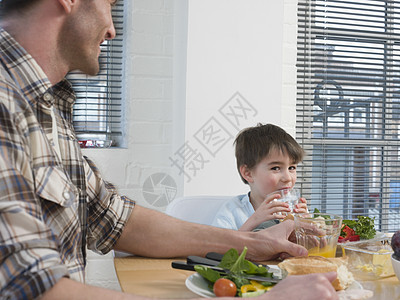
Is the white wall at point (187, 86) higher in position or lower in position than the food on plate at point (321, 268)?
higher

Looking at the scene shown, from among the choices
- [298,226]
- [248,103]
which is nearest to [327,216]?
[298,226]

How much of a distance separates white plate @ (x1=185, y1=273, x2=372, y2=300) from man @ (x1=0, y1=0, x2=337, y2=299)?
5cm

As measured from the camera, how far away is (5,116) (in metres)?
0.71

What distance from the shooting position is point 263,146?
183cm

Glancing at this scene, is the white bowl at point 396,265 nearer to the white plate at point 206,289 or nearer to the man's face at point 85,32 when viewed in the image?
the white plate at point 206,289

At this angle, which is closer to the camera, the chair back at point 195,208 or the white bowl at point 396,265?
the white bowl at point 396,265

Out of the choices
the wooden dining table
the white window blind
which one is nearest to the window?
the white window blind

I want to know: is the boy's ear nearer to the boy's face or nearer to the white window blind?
the boy's face

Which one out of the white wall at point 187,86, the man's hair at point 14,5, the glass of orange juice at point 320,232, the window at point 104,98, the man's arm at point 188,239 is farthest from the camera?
the window at point 104,98

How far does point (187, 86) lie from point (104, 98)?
436 millimetres

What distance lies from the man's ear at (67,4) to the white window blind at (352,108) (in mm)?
1718

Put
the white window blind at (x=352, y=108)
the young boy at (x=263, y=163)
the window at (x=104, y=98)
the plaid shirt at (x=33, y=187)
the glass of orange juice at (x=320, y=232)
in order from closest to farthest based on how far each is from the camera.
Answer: the plaid shirt at (x=33, y=187) → the glass of orange juice at (x=320, y=232) → the young boy at (x=263, y=163) → the window at (x=104, y=98) → the white window blind at (x=352, y=108)

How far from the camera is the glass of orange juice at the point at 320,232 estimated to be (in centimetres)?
104

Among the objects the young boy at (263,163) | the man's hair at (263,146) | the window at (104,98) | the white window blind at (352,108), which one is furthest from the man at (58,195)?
the white window blind at (352,108)
